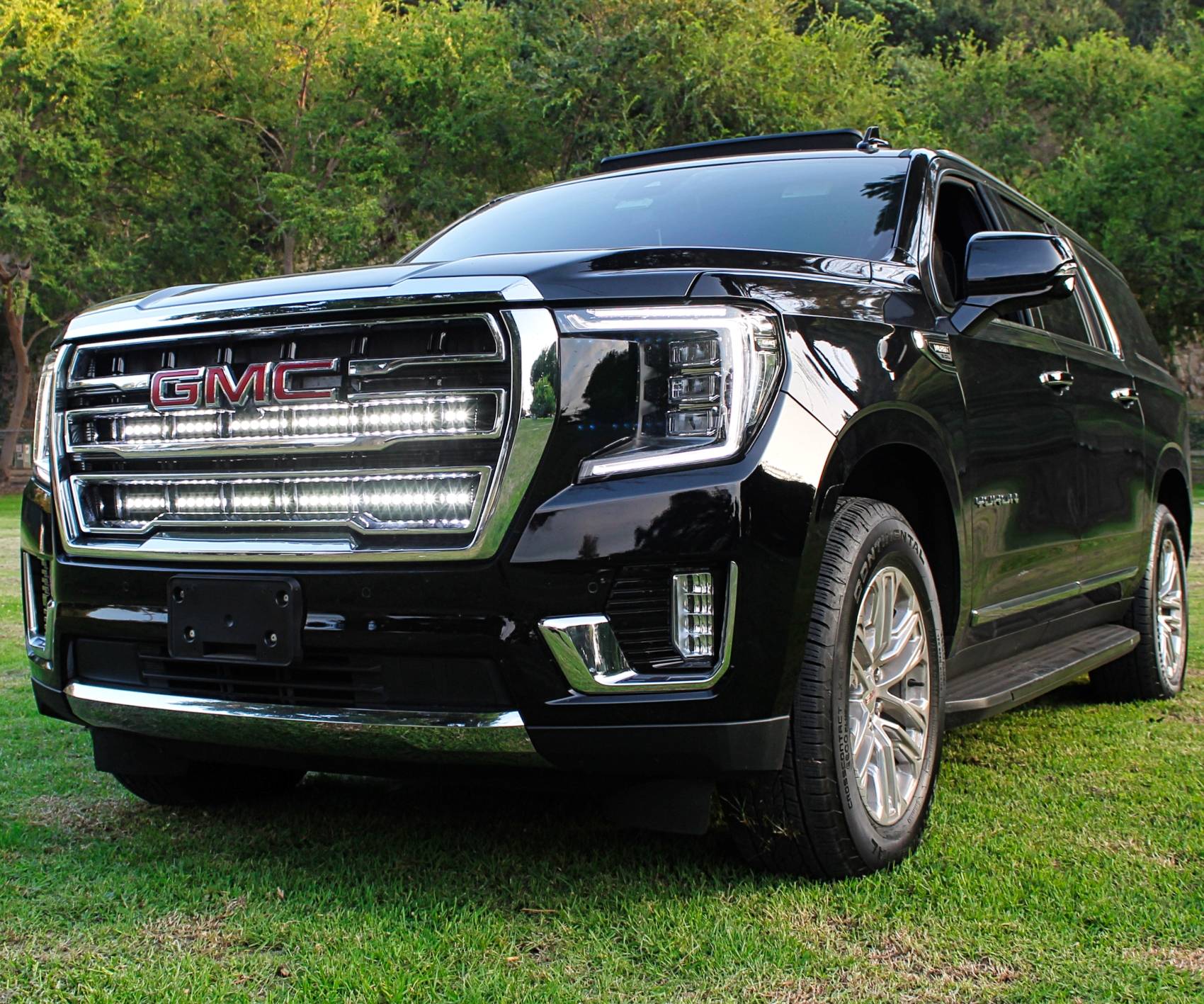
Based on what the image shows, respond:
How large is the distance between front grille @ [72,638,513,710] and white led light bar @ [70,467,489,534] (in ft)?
0.92

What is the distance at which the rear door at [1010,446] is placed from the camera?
152 inches

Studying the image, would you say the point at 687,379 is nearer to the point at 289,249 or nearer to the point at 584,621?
the point at 584,621

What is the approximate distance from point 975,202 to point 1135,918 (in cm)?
267

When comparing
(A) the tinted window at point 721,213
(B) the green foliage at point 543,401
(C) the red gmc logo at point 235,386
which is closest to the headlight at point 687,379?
(B) the green foliage at point 543,401

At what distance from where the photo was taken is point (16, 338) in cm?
3409

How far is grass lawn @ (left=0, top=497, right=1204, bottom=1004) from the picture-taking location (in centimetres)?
256

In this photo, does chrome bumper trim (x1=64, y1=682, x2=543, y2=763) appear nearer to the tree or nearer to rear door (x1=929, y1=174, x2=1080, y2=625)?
rear door (x1=929, y1=174, x2=1080, y2=625)

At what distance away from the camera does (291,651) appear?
2.93 m

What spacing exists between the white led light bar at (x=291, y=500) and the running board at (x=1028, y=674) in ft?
4.94

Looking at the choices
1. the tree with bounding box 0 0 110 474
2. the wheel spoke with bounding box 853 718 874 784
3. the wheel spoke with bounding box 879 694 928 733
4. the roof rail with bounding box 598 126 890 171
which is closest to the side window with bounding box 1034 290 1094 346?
the roof rail with bounding box 598 126 890 171

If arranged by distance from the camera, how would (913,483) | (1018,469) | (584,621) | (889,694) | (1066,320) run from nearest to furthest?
1. (584,621)
2. (889,694)
3. (913,483)
4. (1018,469)
5. (1066,320)

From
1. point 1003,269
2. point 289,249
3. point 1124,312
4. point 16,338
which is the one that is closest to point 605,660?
point 1003,269

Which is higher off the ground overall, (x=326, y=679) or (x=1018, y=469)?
(x=1018, y=469)

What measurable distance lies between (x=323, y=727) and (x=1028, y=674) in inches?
89.0
